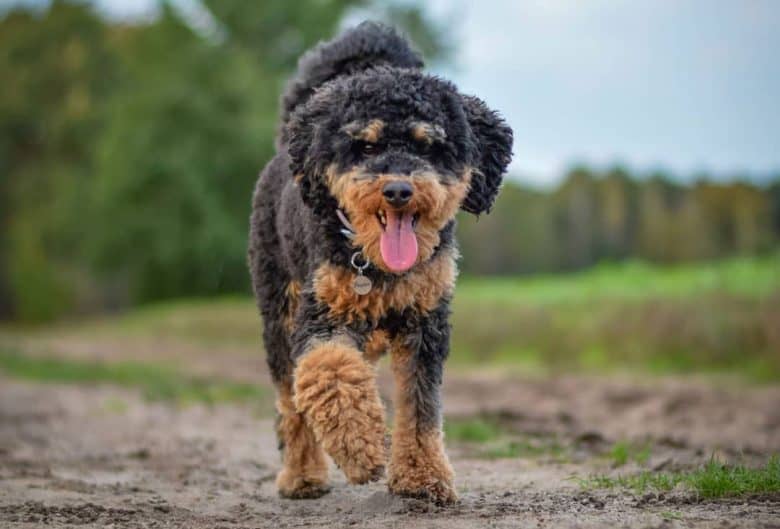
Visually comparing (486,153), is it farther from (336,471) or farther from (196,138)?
(196,138)

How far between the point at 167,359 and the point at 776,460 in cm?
1553

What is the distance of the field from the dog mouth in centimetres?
111

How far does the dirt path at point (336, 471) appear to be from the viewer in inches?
188

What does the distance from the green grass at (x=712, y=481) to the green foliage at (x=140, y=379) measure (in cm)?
710

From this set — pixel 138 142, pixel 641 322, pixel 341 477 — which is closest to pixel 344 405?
pixel 341 477

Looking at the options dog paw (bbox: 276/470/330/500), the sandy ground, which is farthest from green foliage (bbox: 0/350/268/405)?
dog paw (bbox: 276/470/330/500)

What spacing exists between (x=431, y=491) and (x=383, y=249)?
1.17 m

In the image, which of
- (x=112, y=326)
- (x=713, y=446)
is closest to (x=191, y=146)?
(x=112, y=326)

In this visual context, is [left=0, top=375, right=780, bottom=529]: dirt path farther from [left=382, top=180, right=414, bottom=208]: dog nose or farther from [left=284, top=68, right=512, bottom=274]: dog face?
[left=382, top=180, right=414, bottom=208]: dog nose

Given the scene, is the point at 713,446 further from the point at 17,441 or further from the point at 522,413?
the point at 17,441

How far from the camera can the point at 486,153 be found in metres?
5.46

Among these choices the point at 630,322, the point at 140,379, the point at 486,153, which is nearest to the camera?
the point at 486,153

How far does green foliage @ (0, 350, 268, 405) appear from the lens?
41.9 ft

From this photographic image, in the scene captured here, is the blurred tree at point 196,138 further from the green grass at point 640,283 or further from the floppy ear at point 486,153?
the floppy ear at point 486,153
